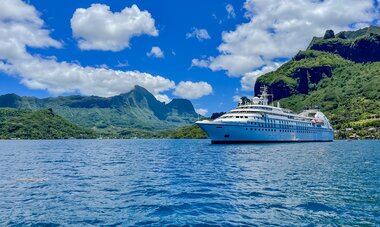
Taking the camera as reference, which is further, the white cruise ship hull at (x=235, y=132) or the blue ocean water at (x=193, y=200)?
the white cruise ship hull at (x=235, y=132)

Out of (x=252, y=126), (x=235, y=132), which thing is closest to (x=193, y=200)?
(x=235, y=132)

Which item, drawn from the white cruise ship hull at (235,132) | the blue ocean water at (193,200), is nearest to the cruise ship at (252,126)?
the white cruise ship hull at (235,132)

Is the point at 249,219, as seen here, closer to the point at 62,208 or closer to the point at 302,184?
the point at 62,208

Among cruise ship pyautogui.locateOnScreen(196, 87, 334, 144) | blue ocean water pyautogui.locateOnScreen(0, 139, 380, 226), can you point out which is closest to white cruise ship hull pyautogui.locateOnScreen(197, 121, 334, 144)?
cruise ship pyautogui.locateOnScreen(196, 87, 334, 144)

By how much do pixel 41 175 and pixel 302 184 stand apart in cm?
3329

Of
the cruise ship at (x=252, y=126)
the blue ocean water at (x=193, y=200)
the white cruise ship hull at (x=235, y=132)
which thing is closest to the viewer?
the blue ocean water at (x=193, y=200)

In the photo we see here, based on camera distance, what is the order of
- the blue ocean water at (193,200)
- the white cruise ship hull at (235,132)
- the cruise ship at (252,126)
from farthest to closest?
the cruise ship at (252,126), the white cruise ship hull at (235,132), the blue ocean water at (193,200)

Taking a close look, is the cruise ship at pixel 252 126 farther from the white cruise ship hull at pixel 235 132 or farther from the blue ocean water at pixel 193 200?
the blue ocean water at pixel 193 200

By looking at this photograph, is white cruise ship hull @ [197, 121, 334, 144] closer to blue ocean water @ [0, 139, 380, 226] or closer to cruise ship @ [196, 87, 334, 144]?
cruise ship @ [196, 87, 334, 144]

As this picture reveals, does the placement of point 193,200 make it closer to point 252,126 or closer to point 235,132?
point 235,132

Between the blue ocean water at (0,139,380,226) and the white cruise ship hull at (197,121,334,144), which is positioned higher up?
the white cruise ship hull at (197,121,334,144)

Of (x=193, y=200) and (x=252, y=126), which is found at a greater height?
(x=252, y=126)

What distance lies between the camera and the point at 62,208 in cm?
2619

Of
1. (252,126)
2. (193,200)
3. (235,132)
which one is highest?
(252,126)
